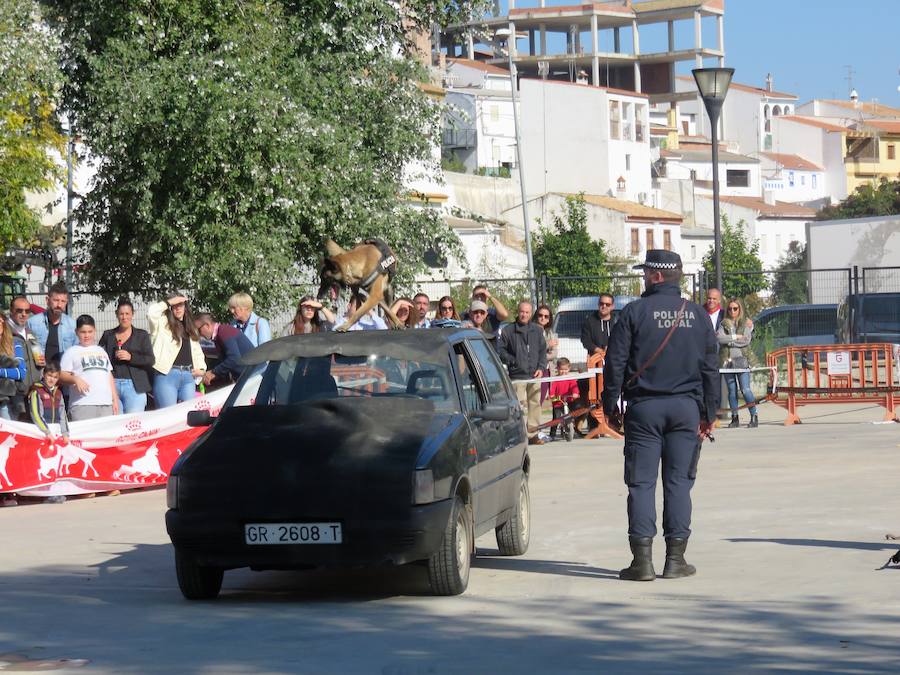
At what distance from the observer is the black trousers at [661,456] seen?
9.23 m

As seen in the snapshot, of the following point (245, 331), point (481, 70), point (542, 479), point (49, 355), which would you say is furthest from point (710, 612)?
point (481, 70)

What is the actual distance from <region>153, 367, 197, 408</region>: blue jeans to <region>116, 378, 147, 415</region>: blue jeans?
175mm

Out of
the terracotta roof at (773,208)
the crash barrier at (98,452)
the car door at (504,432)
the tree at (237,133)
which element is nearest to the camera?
the car door at (504,432)

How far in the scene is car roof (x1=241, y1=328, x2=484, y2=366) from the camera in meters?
9.59

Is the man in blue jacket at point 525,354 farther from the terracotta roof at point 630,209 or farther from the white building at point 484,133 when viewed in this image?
the white building at point 484,133

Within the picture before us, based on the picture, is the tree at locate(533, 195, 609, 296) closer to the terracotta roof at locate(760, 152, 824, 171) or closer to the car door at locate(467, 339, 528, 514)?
the terracotta roof at locate(760, 152, 824, 171)

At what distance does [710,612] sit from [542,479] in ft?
24.4

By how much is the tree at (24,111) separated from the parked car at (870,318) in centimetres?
1507

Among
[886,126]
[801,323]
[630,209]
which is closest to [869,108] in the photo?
[886,126]

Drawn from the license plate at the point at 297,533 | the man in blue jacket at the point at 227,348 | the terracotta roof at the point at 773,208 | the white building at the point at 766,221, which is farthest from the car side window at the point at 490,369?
the terracotta roof at the point at 773,208

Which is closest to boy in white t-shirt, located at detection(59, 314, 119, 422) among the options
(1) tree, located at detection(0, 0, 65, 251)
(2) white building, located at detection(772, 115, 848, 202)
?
(1) tree, located at detection(0, 0, 65, 251)

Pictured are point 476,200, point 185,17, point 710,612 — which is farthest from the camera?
point 476,200

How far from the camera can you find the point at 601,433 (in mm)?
20953

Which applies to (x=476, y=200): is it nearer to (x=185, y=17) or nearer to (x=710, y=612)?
(x=185, y=17)
